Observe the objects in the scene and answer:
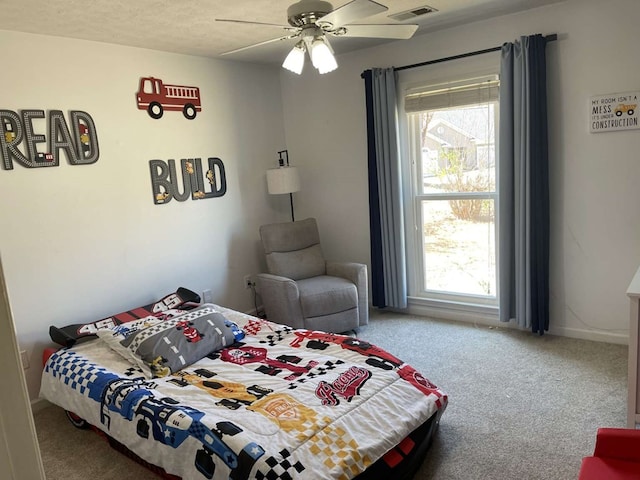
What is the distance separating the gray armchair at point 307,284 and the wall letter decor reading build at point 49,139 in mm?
1599

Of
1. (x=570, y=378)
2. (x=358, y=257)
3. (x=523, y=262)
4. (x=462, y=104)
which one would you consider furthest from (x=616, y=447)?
(x=358, y=257)

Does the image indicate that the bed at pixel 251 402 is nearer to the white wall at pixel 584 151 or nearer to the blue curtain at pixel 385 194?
the blue curtain at pixel 385 194

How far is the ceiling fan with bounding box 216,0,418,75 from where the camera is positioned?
2146 mm

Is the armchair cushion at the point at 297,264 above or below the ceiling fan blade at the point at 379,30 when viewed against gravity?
below

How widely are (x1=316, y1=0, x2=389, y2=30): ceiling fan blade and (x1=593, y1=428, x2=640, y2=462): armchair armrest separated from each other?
188 cm

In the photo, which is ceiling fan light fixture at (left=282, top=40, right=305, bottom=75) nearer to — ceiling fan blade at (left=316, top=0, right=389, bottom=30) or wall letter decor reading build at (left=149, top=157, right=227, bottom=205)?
ceiling fan blade at (left=316, top=0, right=389, bottom=30)

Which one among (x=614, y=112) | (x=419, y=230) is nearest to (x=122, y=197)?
(x=419, y=230)

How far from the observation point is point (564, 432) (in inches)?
99.7

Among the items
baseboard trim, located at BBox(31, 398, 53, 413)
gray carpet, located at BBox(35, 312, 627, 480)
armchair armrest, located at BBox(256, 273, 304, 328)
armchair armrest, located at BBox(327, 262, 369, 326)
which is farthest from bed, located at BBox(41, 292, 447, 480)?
armchair armrest, located at BBox(327, 262, 369, 326)

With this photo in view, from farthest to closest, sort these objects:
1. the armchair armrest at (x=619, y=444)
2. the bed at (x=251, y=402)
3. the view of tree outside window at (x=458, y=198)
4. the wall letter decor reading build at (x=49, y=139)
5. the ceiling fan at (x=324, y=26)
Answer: the view of tree outside window at (x=458, y=198)
the wall letter decor reading build at (x=49, y=139)
the ceiling fan at (x=324, y=26)
the bed at (x=251, y=402)
the armchair armrest at (x=619, y=444)

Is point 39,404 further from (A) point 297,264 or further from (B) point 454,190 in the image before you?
(B) point 454,190

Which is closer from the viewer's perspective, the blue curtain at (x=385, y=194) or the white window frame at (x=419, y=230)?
the white window frame at (x=419, y=230)

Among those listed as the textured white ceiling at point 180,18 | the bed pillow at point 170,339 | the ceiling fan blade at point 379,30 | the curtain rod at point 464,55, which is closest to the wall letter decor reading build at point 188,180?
the textured white ceiling at point 180,18

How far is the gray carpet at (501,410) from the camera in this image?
236cm
